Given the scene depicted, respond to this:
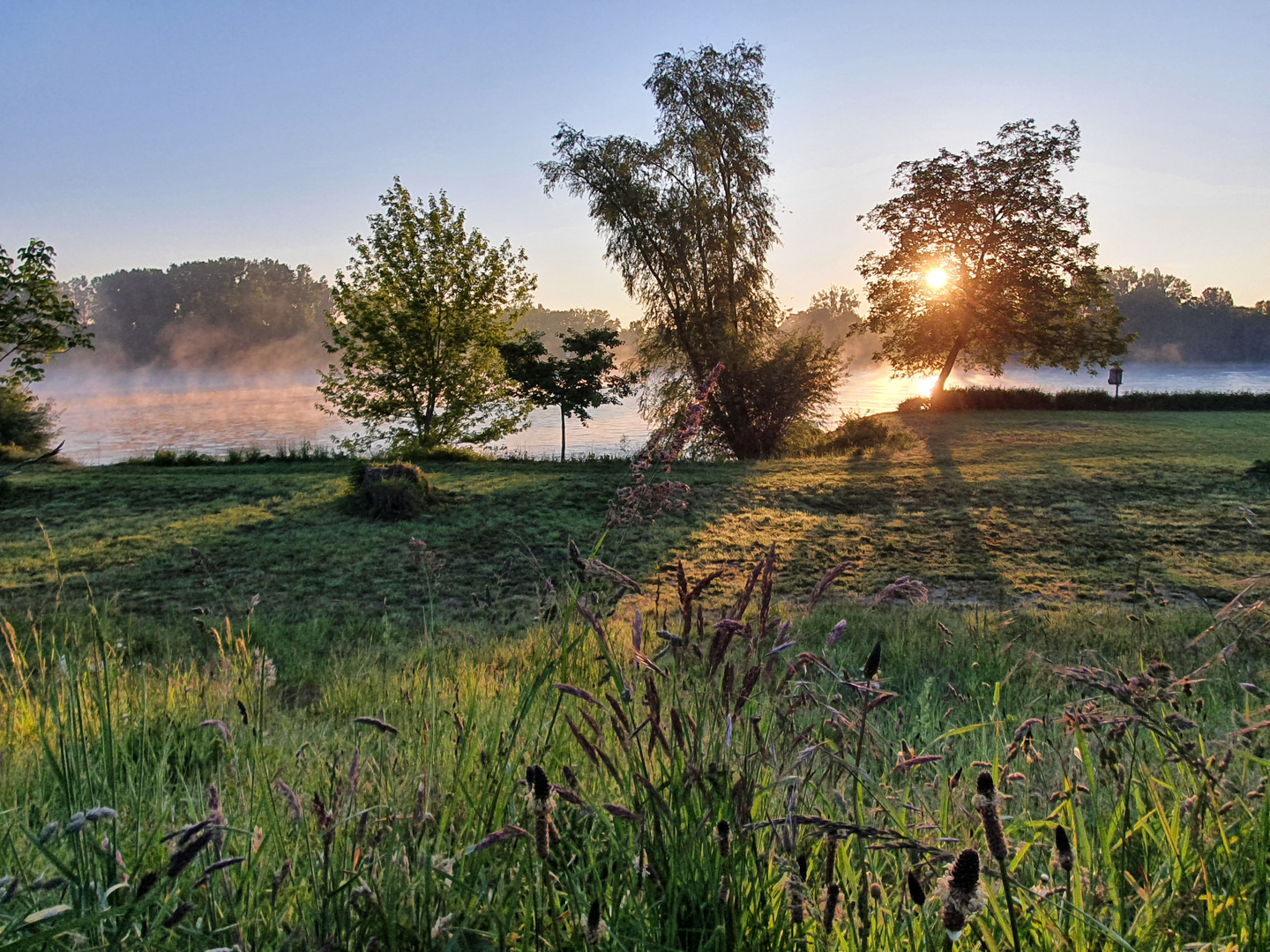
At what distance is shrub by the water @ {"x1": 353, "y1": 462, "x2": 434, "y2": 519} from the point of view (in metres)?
11.0

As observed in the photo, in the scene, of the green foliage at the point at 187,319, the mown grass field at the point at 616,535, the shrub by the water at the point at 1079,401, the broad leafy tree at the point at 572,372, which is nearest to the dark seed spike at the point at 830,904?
the mown grass field at the point at 616,535

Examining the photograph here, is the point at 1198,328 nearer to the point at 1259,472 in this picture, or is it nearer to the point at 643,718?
the point at 1259,472

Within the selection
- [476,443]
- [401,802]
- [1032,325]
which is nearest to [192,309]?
[476,443]

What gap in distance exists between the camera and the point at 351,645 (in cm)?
556

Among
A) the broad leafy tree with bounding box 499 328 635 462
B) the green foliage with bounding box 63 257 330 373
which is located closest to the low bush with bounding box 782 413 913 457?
the broad leafy tree with bounding box 499 328 635 462

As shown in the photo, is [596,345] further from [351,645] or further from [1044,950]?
[1044,950]

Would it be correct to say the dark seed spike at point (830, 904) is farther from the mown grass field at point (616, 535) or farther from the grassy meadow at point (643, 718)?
the mown grass field at point (616, 535)

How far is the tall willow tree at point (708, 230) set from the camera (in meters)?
23.2

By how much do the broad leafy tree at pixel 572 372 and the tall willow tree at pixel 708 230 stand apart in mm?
2032

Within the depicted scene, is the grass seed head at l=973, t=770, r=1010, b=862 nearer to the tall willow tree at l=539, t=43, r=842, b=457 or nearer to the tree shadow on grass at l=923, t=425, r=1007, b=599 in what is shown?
the tree shadow on grass at l=923, t=425, r=1007, b=599

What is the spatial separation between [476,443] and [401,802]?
24.4 meters

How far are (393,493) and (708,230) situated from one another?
53.1 ft

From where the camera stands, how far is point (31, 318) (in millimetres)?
23578

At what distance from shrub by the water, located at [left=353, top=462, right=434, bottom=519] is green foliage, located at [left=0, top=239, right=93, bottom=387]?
16.4 meters
